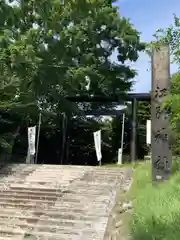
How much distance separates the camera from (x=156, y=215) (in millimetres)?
4801

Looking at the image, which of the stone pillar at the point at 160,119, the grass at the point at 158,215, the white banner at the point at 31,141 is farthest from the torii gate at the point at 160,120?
the white banner at the point at 31,141

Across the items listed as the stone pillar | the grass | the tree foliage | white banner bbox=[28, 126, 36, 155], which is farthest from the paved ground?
the tree foliage

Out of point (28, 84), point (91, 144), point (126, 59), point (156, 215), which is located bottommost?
point (156, 215)

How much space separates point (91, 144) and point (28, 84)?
4.38 m

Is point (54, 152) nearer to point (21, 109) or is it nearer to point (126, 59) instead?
point (21, 109)

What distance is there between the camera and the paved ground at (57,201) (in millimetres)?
5750

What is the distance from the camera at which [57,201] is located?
24.4ft

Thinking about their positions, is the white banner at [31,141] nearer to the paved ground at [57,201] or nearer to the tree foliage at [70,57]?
the tree foliage at [70,57]

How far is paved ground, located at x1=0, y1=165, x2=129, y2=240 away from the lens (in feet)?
18.9

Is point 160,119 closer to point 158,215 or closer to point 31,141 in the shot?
point 158,215

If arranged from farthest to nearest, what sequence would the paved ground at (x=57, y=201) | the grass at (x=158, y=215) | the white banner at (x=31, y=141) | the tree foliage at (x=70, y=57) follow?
1. the tree foliage at (x=70, y=57)
2. the white banner at (x=31, y=141)
3. the paved ground at (x=57, y=201)
4. the grass at (x=158, y=215)

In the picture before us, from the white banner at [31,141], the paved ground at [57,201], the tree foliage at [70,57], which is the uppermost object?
the tree foliage at [70,57]

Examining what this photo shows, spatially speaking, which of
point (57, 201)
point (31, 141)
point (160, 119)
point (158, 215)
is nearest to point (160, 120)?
point (160, 119)

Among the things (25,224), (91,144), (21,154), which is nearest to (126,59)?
(91,144)
